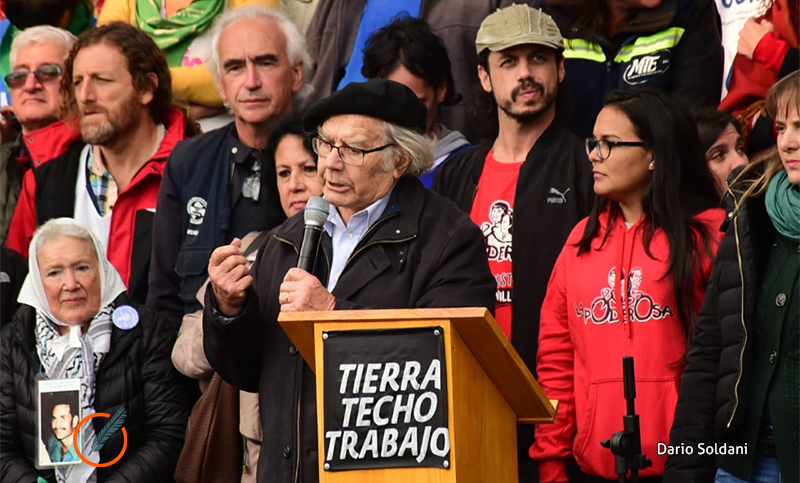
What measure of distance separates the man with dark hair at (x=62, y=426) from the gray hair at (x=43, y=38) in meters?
2.77

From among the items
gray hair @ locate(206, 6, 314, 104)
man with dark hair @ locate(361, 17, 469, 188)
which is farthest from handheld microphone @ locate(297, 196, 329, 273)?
gray hair @ locate(206, 6, 314, 104)

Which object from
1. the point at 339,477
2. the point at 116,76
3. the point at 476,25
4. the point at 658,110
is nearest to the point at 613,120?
the point at 658,110

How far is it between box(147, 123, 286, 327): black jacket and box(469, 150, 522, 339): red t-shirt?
1019mm

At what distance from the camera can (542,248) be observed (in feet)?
19.4

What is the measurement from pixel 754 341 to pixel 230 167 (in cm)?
307

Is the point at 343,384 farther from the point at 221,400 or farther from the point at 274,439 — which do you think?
the point at 221,400

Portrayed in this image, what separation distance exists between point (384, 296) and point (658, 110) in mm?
1666

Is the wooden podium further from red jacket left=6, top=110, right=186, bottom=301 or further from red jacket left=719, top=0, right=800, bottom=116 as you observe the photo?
red jacket left=6, top=110, right=186, bottom=301

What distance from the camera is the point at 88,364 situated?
5.96m

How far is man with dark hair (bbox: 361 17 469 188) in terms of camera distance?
6.89 m

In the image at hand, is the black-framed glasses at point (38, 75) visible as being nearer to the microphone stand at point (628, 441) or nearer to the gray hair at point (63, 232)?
the gray hair at point (63, 232)

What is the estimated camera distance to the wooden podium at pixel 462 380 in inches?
151

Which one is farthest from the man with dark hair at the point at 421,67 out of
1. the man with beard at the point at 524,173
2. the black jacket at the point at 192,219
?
the black jacket at the point at 192,219

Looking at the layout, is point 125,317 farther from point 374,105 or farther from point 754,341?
point 754,341
